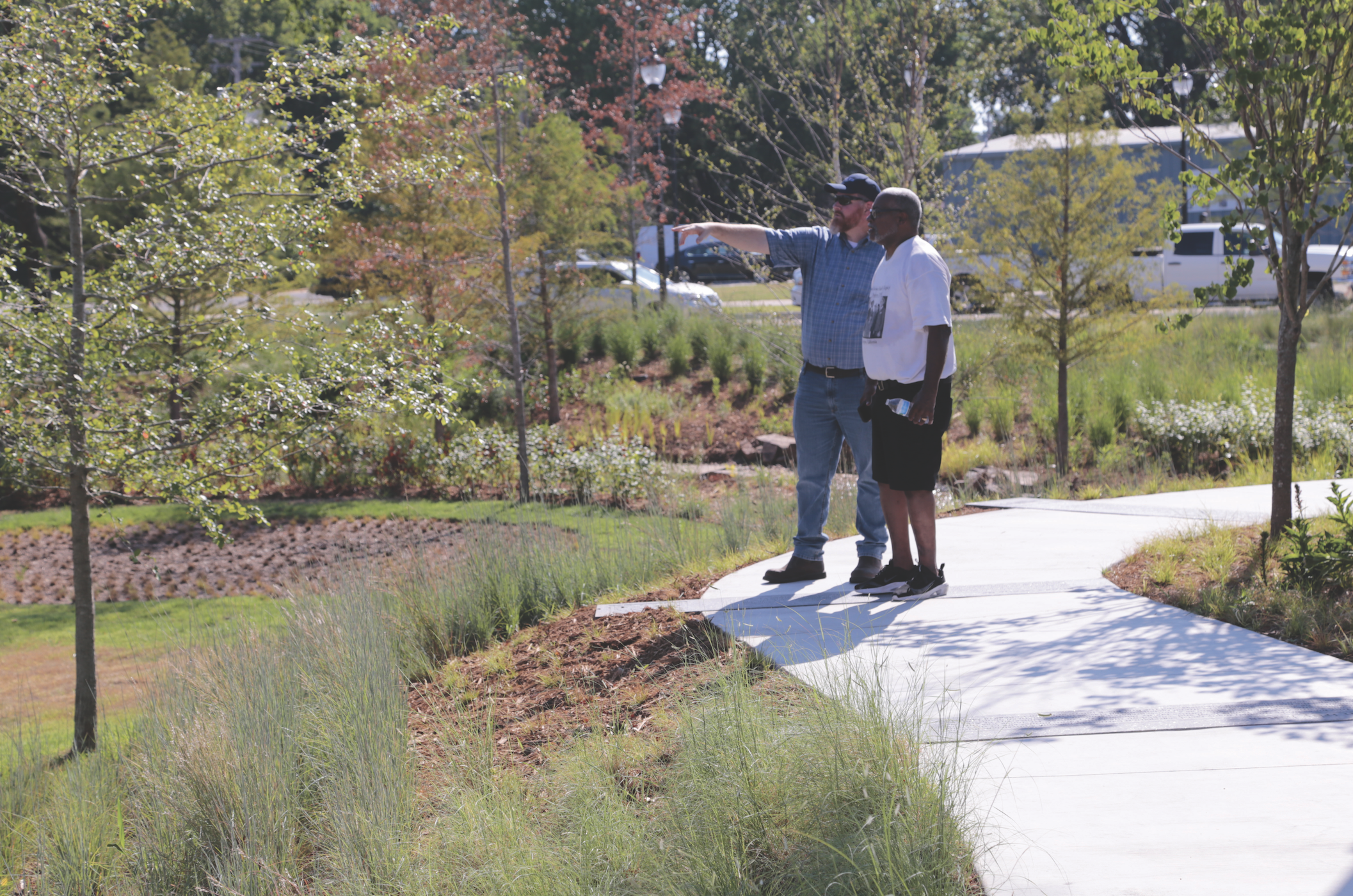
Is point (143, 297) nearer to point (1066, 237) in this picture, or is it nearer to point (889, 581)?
point (889, 581)

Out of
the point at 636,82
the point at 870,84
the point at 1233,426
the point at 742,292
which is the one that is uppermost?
the point at 636,82

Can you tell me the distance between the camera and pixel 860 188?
549 cm

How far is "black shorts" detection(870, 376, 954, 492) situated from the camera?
16.9 feet

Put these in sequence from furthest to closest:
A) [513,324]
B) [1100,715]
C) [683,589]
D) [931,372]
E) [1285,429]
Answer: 1. [513,324]
2. [683,589]
3. [1285,429]
4. [931,372]
5. [1100,715]

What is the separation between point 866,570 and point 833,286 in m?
1.48

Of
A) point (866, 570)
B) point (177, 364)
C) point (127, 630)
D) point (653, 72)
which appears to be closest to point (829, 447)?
point (866, 570)

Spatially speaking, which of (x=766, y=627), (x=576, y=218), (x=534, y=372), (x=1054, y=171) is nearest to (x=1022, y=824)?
(x=766, y=627)

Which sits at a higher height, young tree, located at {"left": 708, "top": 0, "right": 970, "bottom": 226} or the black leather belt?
young tree, located at {"left": 708, "top": 0, "right": 970, "bottom": 226}

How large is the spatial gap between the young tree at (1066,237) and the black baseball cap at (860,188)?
5958 mm

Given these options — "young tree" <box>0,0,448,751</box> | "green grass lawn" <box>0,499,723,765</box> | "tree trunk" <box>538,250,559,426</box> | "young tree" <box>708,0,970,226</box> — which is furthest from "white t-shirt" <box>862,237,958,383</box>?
"tree trunk" <box>538,250,559,426</box>

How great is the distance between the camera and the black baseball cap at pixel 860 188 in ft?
18.0

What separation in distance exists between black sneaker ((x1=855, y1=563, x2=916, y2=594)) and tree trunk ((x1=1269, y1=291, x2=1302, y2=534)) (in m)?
1.97

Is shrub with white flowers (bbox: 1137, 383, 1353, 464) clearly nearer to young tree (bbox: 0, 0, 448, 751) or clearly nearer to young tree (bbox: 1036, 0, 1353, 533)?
young tree (bbox: 1036, 0, 1353, 533)

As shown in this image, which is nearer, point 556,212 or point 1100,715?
point 1100,715
